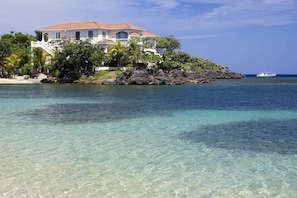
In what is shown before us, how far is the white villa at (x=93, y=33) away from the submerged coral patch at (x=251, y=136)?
53468 millimetres

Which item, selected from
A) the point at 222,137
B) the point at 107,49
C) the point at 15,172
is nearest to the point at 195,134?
the point at 222,137

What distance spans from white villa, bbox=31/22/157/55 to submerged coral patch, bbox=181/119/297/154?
175 ft

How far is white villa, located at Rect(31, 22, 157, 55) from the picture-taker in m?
71.2

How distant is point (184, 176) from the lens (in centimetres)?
1010

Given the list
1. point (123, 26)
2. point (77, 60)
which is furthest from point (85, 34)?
point (77, 60)

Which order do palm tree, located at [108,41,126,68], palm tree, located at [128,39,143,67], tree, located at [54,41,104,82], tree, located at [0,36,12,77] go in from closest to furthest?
tree, located at [54,41,104,82]
palm tree, located at [128,39,143,67]
palm tree, located at [108,41,126,68]
tree, located at [0,36,12,77]

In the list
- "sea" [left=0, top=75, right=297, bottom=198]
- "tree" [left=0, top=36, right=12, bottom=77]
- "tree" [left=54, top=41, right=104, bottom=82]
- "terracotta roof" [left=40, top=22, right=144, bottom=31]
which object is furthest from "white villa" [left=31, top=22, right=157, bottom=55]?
"sea" [left=0, top=75, right=297, bottom=198]

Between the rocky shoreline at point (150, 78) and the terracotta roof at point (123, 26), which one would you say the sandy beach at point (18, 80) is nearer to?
the rocky shoreline at point (150, 78)

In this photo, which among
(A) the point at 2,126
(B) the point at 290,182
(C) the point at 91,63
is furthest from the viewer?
(C) the point at 91,63

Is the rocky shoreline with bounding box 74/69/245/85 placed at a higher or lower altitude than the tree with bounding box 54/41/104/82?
lower

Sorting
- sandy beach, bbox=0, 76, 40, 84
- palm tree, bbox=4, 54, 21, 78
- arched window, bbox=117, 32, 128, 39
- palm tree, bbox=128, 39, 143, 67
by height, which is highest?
arched window, bbox=117, 32, 128, 39

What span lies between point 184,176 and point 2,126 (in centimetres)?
1166

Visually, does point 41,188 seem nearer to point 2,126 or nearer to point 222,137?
point 222,137

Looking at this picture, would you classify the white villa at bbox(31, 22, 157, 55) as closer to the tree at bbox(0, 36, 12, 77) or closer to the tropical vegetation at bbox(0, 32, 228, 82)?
the tropical vegetation at bbox(0, 32, 228, 82)
